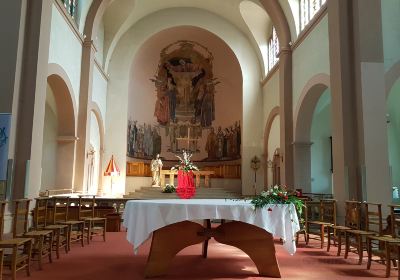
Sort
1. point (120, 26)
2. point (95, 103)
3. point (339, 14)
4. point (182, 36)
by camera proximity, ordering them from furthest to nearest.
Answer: point (182, 36) → point (120, 26) → point (95, 103) → point (339, 14)

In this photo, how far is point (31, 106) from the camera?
27.2 feet

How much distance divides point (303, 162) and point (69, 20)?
28.2 feet

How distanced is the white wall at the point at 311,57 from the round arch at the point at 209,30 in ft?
15.4

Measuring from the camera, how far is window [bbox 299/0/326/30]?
11421 mm

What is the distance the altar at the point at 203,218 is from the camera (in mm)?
4688

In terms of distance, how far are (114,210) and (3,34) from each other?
4.73 meters

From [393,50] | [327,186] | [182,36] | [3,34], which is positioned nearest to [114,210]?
[3,34]

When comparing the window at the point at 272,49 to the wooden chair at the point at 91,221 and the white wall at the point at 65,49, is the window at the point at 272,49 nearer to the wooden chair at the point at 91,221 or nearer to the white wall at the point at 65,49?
the white wall at the point at 65,49

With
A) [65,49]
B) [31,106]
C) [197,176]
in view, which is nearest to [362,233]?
[31,106]

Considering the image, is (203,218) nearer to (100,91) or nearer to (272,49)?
(100,91)

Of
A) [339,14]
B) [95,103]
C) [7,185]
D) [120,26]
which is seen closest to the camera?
[7,185]

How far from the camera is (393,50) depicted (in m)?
9.04

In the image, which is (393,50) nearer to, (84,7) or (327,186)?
(327,186)

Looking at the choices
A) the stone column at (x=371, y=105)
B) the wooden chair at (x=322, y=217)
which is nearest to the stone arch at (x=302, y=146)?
the wooden chair at (x=322, y=217)
